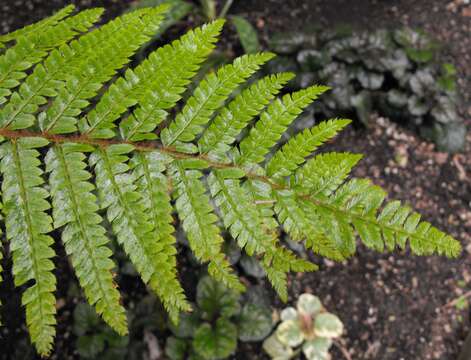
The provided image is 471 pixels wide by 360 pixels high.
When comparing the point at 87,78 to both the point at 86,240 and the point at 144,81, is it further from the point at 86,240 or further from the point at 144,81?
the point at 86,240

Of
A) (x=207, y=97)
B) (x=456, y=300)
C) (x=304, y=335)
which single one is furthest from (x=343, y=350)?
(x=207, y=97)

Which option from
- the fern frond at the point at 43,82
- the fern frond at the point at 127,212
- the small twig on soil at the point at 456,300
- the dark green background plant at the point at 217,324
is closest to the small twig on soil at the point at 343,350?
the dark green background plant at the point at 217,324

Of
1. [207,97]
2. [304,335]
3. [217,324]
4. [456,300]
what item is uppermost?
[207,97]

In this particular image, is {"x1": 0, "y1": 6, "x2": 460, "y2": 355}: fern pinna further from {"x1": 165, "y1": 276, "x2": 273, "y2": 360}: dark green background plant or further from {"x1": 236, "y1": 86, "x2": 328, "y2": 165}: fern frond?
{"x1": 165, "y1": 276, "x2": 273, "y2": 360}: dark green background plant

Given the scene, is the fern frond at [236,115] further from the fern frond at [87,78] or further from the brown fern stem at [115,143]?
the fern frond at [87,78]

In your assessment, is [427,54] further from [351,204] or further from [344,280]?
[351,204]

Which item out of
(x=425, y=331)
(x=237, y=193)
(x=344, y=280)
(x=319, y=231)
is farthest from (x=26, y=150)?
(x=425, y=331)

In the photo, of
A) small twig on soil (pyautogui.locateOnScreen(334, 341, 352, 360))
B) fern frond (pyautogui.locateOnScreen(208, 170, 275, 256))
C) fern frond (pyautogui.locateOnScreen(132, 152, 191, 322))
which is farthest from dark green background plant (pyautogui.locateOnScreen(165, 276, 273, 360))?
fern frond (pyautogui.locateOnScreen(208, 170, 275, 256))
